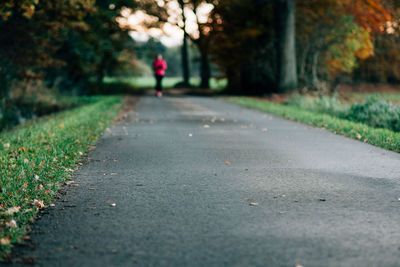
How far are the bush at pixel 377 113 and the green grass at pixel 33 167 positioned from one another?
7239mm

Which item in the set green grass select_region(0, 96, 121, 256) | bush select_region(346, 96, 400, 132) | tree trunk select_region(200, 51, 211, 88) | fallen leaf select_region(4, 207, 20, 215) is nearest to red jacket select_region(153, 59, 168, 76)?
bush select_region(346, 96, 400, 132)

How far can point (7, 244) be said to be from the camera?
4.02 metres

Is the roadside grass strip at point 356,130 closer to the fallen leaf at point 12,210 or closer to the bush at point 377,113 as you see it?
the bush at point 377,113

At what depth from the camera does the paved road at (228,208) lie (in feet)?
13.0

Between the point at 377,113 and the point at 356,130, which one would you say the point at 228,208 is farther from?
the point at 377,113

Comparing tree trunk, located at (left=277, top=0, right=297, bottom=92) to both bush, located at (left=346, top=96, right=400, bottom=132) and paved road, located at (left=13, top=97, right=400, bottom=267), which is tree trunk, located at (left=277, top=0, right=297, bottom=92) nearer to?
bush, located at (left=346, top=96, right=400, bottom=132)

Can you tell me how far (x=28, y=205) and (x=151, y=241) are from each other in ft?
5.78

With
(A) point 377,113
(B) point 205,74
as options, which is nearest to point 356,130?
(A) point 377,113

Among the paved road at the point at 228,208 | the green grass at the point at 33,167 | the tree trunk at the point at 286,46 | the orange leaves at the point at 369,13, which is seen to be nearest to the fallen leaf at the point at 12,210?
the green grass at the point at 33,167

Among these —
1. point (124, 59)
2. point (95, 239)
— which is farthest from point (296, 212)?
point (124, 59)

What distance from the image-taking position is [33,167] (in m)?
6.89

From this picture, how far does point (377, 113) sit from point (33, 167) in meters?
9.95

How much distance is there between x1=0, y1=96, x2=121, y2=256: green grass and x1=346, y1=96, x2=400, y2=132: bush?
23.7 ft

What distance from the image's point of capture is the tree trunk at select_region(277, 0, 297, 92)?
25.4 m
